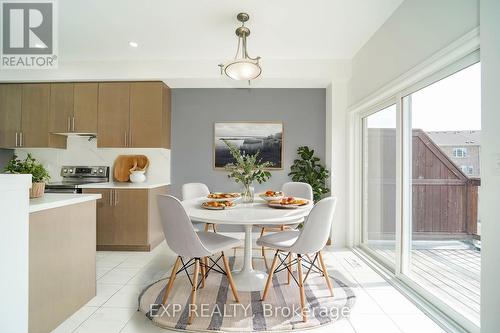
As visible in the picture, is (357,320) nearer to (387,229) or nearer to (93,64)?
(387,229)

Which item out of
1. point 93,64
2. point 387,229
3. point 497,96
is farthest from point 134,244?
point 497,96

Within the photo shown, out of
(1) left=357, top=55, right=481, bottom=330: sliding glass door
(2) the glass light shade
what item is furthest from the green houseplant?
(2) the glass light shade

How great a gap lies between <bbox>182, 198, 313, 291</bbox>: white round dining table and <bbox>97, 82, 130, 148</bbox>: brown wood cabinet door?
78.5 inches

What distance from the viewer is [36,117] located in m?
3.74

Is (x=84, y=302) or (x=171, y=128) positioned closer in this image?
(x=84, y=302)

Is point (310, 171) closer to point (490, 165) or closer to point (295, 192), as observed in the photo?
point (295, 192)

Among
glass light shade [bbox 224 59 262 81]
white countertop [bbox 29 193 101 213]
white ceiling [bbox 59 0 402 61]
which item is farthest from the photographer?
white ceiling [bbox 59 0 402 61]

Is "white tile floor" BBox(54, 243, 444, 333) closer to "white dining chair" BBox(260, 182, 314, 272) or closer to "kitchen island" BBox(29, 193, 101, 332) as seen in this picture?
"kitchen island" BBox(29, 193, 101, 332)

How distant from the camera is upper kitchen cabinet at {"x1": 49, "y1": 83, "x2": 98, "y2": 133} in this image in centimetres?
372

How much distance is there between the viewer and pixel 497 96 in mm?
1380

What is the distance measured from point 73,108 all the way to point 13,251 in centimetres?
319

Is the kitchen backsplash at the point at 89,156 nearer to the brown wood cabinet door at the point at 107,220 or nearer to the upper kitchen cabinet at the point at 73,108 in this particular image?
the upper kitchen cabinet at the point at 73,108

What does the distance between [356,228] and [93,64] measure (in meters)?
4.32

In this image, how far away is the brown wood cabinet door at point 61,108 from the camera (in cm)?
372
